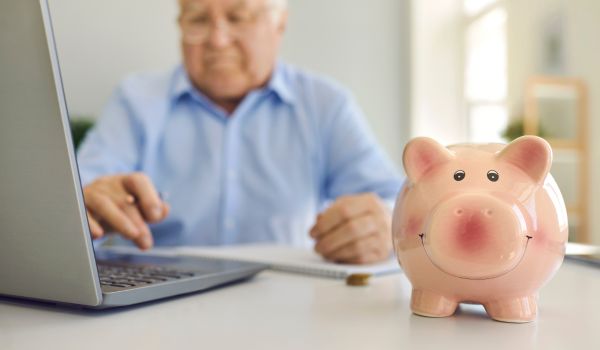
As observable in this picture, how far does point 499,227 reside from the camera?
1.31 ft

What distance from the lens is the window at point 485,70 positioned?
9.91 feet

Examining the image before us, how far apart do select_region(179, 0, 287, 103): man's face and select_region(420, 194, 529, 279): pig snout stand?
0.99m

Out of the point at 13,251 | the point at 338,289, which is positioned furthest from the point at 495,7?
the point at 13,251

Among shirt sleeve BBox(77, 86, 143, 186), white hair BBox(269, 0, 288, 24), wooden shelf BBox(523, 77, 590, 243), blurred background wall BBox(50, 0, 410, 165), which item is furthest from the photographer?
wooden shelf BBox(523, 77, 590, 243)

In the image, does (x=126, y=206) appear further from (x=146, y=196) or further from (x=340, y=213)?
(x=340, y=213)

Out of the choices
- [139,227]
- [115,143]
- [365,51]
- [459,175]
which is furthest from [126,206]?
[365,51]

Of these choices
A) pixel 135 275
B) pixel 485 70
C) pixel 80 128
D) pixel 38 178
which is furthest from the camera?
pixel 485 70

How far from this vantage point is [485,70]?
3404 mm

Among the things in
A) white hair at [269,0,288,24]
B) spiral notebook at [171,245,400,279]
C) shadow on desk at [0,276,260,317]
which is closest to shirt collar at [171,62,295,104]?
white hair at [269,0,288,24]

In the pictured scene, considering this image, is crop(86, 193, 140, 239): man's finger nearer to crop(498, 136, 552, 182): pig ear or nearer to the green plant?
crop(498, 136, 552, 182): pig ear

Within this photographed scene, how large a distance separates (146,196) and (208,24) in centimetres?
66

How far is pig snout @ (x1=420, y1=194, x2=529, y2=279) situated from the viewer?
0.40 metres

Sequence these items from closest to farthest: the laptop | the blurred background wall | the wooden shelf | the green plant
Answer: the laptop < the green plant < the blurred background wall < the wooden shelf

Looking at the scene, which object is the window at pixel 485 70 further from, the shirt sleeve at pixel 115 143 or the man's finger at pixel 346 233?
the man's finger at pixel 346 233
